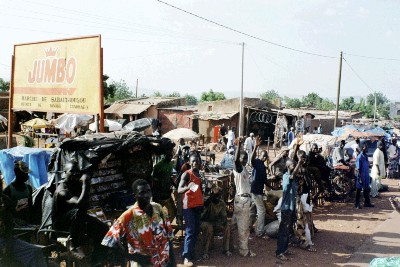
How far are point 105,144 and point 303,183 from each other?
398cm

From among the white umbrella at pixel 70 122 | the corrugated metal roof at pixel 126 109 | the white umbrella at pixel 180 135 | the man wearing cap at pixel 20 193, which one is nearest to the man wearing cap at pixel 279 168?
the man wearing cap at pixel 20 193

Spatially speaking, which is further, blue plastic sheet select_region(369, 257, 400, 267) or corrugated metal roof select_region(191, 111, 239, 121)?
corrugated metal roof select_region(191, 111, 239, 121)

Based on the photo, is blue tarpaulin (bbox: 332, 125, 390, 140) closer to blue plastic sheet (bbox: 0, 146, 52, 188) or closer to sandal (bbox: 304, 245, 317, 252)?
sandal (bbox: 304, 245, 317, 252)

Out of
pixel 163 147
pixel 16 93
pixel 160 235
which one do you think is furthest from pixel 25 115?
pixel 160 235

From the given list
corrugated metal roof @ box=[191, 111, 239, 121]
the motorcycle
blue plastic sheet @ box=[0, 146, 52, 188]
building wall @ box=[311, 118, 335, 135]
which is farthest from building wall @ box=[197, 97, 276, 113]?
blue plastic sheet @ box=[0, 146, 52, 188]

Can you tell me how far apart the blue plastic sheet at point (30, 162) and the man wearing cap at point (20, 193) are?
138 inches

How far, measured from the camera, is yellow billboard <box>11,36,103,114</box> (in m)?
8.05

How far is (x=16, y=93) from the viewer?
33.8 ft

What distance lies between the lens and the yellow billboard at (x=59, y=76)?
26.4 feet

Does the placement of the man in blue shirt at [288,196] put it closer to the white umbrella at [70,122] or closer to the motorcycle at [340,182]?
the motorcycle at [340,182]

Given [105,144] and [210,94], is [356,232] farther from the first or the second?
[210,94]

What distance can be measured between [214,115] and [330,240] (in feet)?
67.6

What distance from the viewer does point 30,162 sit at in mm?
9203

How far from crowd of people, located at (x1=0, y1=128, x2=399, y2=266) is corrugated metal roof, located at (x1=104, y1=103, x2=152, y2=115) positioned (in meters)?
21.9
